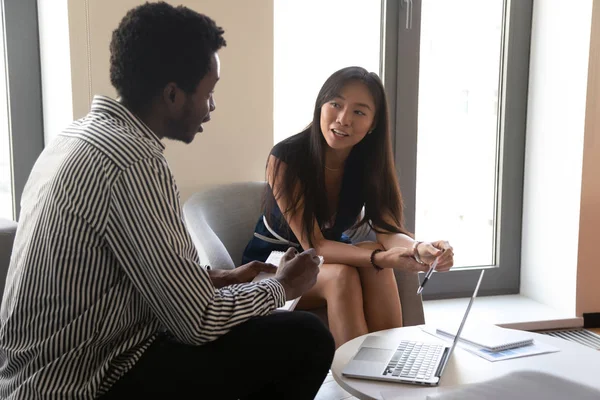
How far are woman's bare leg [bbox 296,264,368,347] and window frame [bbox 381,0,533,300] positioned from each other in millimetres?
1167

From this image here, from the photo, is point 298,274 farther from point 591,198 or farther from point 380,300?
point 591,198

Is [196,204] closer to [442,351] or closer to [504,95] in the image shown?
[442,351]

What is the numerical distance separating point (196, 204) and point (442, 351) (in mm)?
1077

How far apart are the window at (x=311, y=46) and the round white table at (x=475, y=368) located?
1.41 meters

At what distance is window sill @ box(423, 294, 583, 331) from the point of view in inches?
114

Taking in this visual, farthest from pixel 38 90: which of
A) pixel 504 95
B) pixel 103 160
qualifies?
pixel 504 95

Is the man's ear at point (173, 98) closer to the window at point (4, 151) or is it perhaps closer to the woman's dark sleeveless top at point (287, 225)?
the woman's dark sleeveless top at point (287, 225)

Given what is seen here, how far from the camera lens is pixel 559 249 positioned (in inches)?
120

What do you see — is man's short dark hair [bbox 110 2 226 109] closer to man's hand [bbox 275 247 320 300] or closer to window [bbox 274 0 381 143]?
man's hand [bbox 275 247 320 300]

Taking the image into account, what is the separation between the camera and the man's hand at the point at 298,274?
1.36 metres

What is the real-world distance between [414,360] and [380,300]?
1.47 ft

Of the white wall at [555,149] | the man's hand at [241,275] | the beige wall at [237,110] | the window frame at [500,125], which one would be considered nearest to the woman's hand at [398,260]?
the man's hand at [241,275]

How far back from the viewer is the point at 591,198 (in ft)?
9.57

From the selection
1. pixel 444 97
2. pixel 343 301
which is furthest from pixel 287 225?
pixel 444 97
